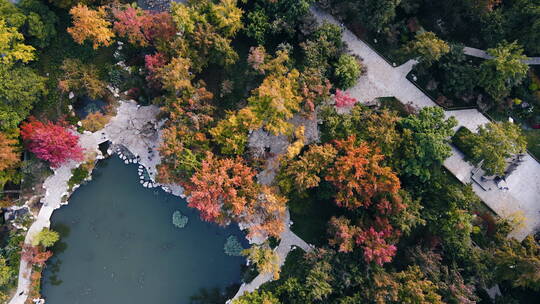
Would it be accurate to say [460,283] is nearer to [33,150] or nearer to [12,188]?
[33,150]

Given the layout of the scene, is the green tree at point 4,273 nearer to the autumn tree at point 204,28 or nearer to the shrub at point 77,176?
the shrub at point 77,176

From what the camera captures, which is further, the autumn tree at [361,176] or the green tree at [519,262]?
the autumn tree at [361,176]

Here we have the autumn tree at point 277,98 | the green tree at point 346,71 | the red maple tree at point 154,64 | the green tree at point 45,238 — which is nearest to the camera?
the autumn tree at point 277,98

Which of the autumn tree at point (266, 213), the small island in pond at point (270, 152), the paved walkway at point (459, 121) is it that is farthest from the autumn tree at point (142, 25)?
the autumn tree at point (266, 213)

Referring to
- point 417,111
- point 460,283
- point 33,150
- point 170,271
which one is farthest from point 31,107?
point 460,283

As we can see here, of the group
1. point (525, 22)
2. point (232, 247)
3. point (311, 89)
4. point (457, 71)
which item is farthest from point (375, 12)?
point (232, 247)

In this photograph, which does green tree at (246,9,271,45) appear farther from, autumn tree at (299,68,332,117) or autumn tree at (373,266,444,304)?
autumn tree at (373,266,444,304)
